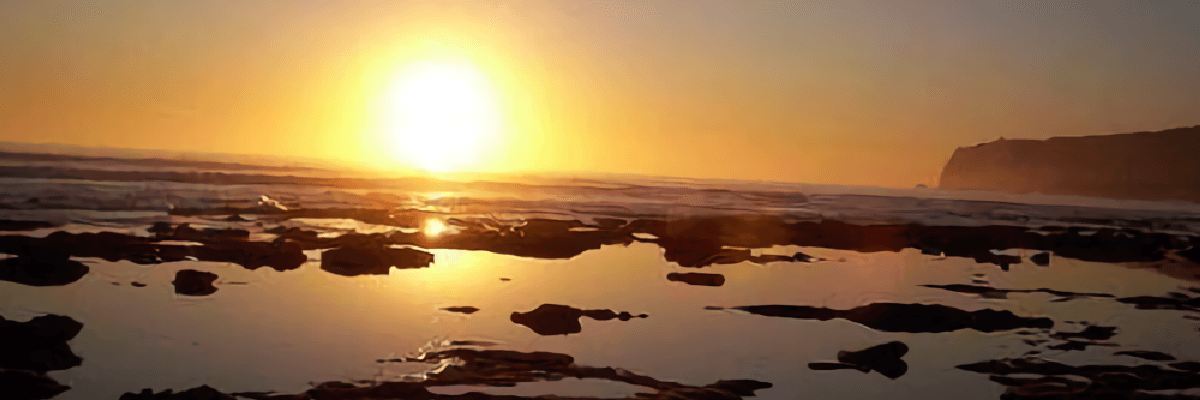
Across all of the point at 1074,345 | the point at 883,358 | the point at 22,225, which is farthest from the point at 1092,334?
the point at 22,225

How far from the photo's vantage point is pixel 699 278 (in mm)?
13172

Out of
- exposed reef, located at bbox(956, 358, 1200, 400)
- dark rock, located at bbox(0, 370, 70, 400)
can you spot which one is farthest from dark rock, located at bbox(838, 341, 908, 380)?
dark rock, located at bbox(0, 370, 70, 400)

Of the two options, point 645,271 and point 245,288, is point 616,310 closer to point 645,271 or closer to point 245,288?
point 645,271

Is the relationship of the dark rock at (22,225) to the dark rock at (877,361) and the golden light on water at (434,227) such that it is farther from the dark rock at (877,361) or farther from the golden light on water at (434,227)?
the dark rock at (877,361)

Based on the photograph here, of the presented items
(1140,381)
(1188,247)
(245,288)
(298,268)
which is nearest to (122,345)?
(245,288)

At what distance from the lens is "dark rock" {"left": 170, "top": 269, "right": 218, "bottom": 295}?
10.3 metres

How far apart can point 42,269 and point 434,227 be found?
9940 millimetres

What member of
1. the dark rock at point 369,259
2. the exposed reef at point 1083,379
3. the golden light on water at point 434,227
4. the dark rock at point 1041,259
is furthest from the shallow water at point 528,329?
the golden light on water at point 434,227

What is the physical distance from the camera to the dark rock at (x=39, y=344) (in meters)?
6.85

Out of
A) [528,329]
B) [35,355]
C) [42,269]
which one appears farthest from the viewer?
[42,269]

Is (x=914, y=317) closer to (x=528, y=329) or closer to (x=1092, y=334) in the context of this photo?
(x=1092, y=334)

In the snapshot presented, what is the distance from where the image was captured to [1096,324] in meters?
10.2

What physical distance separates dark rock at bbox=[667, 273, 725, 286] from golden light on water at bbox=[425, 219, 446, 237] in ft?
23.9

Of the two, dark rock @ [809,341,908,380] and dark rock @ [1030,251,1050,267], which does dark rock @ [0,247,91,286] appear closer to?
dark rock @ [809,341,908,380]
